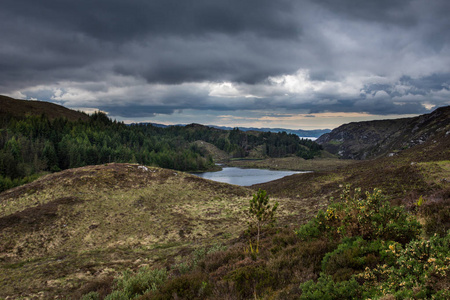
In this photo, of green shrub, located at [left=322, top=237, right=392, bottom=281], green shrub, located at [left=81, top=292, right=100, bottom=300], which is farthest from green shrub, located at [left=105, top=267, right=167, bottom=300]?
green shrub, located at [left=322, top=237, right=392, bottom=281]

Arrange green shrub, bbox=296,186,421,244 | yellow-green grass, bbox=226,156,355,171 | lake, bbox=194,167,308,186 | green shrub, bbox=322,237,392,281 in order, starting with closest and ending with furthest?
green shrub, bbox=322,237,392,281
green shrub, bbox=296,186,421,244
lake, bbox=194,167,308,186
yellow-green grass, bbox=226,156,355,171

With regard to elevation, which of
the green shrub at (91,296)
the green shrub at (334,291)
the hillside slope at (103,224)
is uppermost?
the green shrub at (334,291)

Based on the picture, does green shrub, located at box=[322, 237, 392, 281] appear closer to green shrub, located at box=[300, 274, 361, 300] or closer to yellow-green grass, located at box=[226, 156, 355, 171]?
green shrub, located at box=[300, 274, 361, 300]

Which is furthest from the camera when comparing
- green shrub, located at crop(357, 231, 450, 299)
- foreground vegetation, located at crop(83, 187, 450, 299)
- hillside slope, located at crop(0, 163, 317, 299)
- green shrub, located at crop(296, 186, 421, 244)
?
hillside slope, located at crop(0, 163, 317, 299)

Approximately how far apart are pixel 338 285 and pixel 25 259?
77.9 ft

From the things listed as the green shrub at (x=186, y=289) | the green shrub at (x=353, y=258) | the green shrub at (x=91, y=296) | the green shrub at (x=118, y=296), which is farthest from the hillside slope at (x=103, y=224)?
the green shrub at (x=353, y=258)

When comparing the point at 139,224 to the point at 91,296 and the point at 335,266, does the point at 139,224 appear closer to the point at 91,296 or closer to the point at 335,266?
the point at 91,296

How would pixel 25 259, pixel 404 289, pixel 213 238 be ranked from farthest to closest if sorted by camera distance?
pixel 213 238, pixel 25 259, pixel 404 289

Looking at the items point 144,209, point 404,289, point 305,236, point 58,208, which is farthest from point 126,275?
point 58,208

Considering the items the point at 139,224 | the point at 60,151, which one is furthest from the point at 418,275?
the point at 60,151

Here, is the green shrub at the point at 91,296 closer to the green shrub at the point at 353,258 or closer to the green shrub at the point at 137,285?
the green shrub at the point at 137,285

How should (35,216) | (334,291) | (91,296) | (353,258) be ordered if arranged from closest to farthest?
(334,291) → (353,258) → (91,296) → (35,216)

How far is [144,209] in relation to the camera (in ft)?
98.9

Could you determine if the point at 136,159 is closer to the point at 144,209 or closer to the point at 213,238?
the point at 144,209
